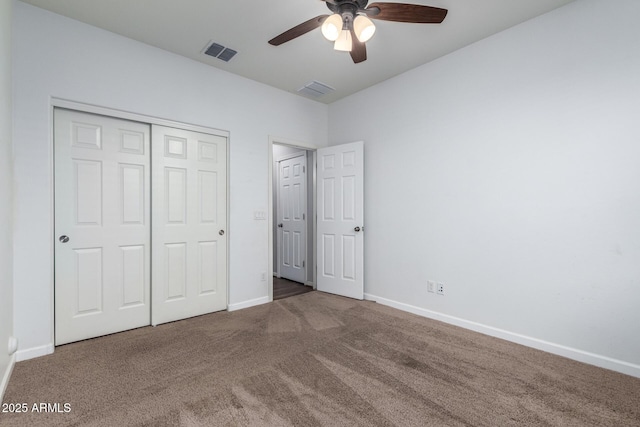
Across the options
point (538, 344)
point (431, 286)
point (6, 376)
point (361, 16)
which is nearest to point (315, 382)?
point (431, 286)

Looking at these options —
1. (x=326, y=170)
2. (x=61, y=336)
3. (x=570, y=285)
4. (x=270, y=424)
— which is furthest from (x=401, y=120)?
(x=61, y=336)

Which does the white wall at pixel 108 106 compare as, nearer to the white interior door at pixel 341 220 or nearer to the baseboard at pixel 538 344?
the white interior door at pixel 341 220

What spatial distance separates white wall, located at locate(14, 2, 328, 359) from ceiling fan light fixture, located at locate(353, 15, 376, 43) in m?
2.00

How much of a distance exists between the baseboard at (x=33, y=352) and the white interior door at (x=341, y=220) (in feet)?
9.64

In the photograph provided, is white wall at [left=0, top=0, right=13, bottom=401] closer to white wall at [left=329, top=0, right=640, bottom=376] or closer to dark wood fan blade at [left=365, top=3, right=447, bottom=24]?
dark wood fan blade at [left=365, top=3, right=447, bottom=24]

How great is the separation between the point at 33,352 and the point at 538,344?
13.4 ft

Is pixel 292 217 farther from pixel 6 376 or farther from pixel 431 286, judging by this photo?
pixel 6 376

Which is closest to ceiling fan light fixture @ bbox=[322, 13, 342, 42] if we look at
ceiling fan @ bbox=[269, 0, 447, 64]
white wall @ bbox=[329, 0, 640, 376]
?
ceiling fan @ bbox=[269, 0, 447, 64]

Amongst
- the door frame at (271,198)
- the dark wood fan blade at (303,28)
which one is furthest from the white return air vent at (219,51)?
the door frame at (271,198)

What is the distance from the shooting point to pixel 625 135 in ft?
7.04

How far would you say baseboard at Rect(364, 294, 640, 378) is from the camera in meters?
2.14

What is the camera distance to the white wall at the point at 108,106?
7.64ft

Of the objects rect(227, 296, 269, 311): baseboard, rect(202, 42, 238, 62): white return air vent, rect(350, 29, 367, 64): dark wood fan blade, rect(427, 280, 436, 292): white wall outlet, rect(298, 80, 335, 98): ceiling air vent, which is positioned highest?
rect(202, 42, 238, 62): white return air vent

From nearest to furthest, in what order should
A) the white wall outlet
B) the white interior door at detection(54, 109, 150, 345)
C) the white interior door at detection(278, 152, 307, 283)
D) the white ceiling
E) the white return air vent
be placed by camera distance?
the white ceiling
the white interior door at detection(54, 109, 150, 345)
the white return air vent
the white wall outlet
the white interior door at detection(278, 152, 307, 283)
